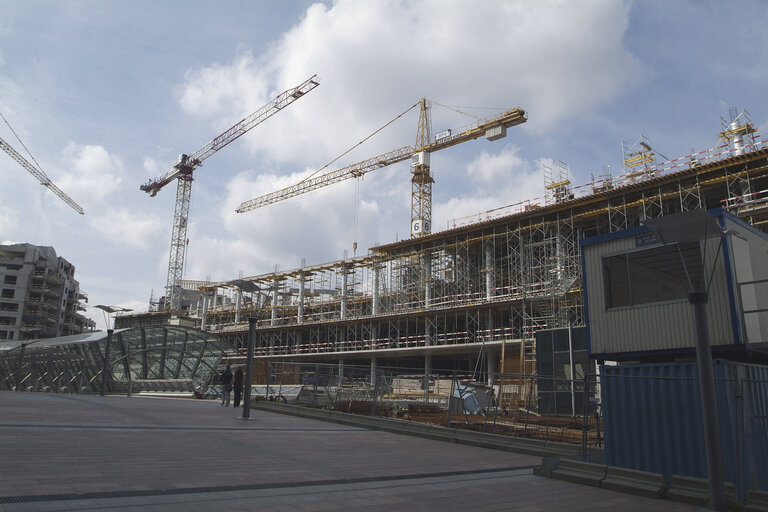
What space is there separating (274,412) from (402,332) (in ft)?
126

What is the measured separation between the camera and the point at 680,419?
9180 mm

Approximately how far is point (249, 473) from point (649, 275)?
892 centimetres

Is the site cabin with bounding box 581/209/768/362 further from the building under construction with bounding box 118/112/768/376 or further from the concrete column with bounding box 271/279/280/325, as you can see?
the concrete column with bounding box 271/279/280/325

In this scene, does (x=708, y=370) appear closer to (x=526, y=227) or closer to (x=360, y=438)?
(x=360, y=438)

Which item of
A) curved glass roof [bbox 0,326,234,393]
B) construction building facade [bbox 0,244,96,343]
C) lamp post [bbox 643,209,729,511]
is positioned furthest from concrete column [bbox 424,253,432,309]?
construction building facade [bbox 0,244,96,343]

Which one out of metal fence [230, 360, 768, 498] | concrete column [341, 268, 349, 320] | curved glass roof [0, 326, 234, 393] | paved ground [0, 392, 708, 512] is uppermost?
concrete column [341, 268, 349, 320]

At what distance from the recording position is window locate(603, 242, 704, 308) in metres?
11.4

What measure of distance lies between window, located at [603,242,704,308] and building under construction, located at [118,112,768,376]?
18.2 m

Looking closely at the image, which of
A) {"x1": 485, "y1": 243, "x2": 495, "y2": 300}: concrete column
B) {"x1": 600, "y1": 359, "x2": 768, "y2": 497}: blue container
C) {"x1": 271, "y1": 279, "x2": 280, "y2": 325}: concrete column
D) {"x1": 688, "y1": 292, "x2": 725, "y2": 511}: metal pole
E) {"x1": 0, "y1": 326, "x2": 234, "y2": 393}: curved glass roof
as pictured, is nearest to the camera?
{"x1": 688, "y1": 292, "x2": 725, "y2": 511}: metal pole

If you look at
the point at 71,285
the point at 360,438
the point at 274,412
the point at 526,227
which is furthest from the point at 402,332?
the point at 71,285

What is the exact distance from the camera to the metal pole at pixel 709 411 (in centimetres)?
723

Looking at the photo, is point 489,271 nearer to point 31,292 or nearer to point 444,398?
point 444,398

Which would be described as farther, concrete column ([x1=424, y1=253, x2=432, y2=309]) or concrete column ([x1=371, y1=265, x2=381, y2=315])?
concrete column ([x1=371, y1=265, x2=381, y2=315])

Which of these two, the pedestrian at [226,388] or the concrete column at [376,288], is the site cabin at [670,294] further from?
the concrete column at [376,288]
